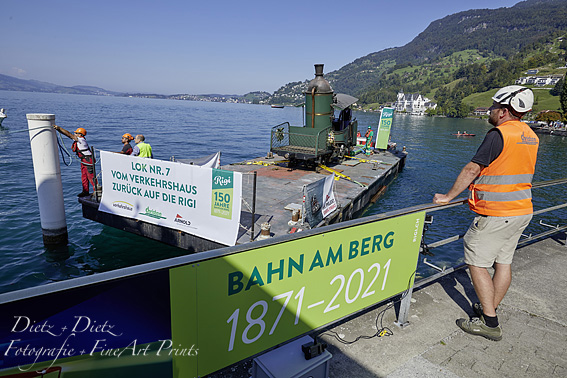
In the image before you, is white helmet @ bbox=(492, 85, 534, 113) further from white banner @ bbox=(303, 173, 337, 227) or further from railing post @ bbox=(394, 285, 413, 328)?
white banner @ bbox=(303, 173, 337, 227)

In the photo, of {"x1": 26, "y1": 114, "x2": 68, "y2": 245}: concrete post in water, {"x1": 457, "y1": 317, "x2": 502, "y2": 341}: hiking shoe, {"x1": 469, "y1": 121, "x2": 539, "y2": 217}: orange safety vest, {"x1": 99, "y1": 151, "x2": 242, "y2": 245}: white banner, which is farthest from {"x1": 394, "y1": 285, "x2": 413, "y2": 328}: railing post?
{"x1": 26, "y1": 114, "x2": 68, "y2": 245}: concrete post in water

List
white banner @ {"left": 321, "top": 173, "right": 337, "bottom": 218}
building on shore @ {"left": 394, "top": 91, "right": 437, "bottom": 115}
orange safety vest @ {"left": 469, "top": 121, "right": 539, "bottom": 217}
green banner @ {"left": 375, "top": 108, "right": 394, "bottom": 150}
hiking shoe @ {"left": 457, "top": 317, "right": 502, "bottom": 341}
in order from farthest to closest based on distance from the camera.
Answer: building on shore @ {"left": 394, "top": 91, "right": 437, "bottom": 115}
green banner @ {"left": 375, "top": 108, "right": 394, "bottom": 150}
white banner @ {"left": 321, "top": 173, "right": 337, "bottom": 218}
hiking shoe @ {"left": 457, "top": 317, "right": 502, "bottom": 341}
orange safety vest @ {"left": 469, "top": 121, "right": 539, "bottom": 217}

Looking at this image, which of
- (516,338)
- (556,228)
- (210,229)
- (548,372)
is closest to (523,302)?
(516,338)

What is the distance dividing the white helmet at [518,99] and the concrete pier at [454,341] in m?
2.53

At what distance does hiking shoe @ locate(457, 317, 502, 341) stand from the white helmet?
2.36 meters

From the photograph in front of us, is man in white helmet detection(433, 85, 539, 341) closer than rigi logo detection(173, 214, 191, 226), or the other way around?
man in white helmet detection(433, 85, 539, 341)

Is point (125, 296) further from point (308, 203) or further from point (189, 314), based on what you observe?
point (308, 203)

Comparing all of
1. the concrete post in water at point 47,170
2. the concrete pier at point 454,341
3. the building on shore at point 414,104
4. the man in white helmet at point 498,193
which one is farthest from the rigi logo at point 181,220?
the building on shore at point 414,104

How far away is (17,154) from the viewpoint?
83.7ft

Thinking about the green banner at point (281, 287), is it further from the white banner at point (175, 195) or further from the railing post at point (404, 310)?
the white banner at point (175, 195)

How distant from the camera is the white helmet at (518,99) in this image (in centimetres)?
321

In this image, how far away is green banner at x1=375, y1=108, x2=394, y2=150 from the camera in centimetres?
2510

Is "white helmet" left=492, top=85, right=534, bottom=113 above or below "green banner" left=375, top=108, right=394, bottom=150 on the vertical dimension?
above

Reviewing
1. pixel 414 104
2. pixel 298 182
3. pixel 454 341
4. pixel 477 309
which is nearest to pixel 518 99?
pixel 477 309
